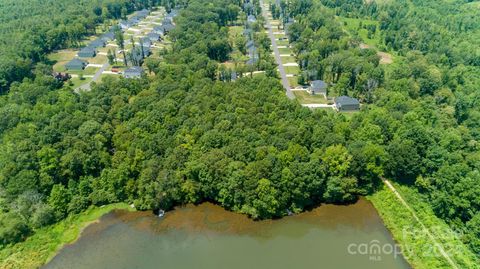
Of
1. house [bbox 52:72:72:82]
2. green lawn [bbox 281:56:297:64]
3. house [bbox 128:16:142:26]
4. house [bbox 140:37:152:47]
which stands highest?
house [bbox 128:16:142:26]

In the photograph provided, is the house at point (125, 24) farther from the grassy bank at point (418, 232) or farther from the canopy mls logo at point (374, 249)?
the canopy mls logo at point (374, 249)

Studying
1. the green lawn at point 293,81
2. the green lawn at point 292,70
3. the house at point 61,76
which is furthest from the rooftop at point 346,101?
the house at point 61,76

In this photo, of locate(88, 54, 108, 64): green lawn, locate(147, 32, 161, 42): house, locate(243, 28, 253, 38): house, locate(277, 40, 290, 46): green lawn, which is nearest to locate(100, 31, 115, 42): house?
locate(147, 32, 161, 42): house

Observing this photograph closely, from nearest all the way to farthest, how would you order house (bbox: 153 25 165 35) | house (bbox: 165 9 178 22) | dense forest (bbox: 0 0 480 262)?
dense forest (bbox: 0 0 480 262), house (bbox: 153 25 165 35), house (bbox: 165 9 178 22)

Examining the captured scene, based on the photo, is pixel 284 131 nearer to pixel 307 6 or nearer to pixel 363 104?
pixel 363 104

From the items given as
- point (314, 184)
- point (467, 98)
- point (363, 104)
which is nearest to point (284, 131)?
point (314, 184)

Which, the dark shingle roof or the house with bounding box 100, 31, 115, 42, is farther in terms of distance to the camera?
the house with bounding box 100, 31, 115, 42

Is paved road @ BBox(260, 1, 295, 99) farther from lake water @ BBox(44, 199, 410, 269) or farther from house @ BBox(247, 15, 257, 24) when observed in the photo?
lake water @ BBox(44, 199, 410, 269)

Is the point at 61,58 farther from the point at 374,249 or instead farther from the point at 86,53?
the point at 374,249
